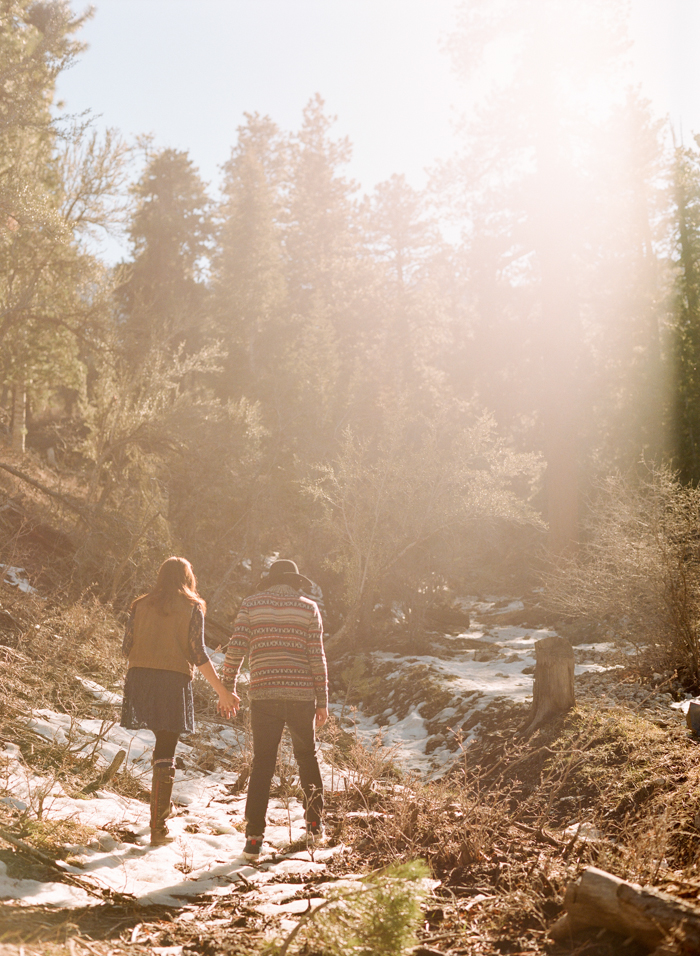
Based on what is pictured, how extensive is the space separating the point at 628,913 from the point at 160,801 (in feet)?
9.89

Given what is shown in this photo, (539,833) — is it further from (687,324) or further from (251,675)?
(687,324)

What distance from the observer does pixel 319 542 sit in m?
18.6

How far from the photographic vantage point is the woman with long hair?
495 cm

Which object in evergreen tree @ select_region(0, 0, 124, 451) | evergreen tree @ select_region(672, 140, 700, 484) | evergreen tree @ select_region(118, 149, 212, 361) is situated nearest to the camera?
evergreen tree @ select_region(0, 0, 124, 451)

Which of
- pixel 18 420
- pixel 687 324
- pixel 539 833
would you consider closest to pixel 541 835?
pixel 539 833

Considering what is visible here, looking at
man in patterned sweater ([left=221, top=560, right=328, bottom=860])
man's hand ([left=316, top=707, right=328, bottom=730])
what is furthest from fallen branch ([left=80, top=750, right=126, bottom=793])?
man's hand ([left=316, top=707, right=328, bottom=730])

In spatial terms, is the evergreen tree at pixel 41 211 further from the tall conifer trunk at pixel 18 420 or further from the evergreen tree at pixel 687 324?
the evergreen tree at pixel 687 324

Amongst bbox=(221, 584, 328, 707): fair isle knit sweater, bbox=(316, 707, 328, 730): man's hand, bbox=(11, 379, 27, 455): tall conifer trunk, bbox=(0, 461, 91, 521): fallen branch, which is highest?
bbox=(11, 379, 27, 455): tall conifer trunk

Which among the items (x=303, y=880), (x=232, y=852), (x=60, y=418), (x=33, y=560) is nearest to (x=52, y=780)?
(x=232, y=852)

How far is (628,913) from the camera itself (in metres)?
3.10

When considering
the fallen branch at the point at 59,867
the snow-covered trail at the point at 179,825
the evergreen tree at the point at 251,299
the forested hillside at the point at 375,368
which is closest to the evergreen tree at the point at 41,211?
the forested hillside at the point at 375,368

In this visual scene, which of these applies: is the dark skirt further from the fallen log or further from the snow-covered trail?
the fallen log

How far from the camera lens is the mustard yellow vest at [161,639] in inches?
200

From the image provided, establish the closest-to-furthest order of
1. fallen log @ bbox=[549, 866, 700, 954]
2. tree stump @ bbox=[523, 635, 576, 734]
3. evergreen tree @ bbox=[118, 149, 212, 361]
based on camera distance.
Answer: fallen log @ bbox=[549, 866, 700, 954] → tree stump @ bbox=[523, 635, 576, 734] → evergreen tree @ bbox=[118, 149, 212, 361]
